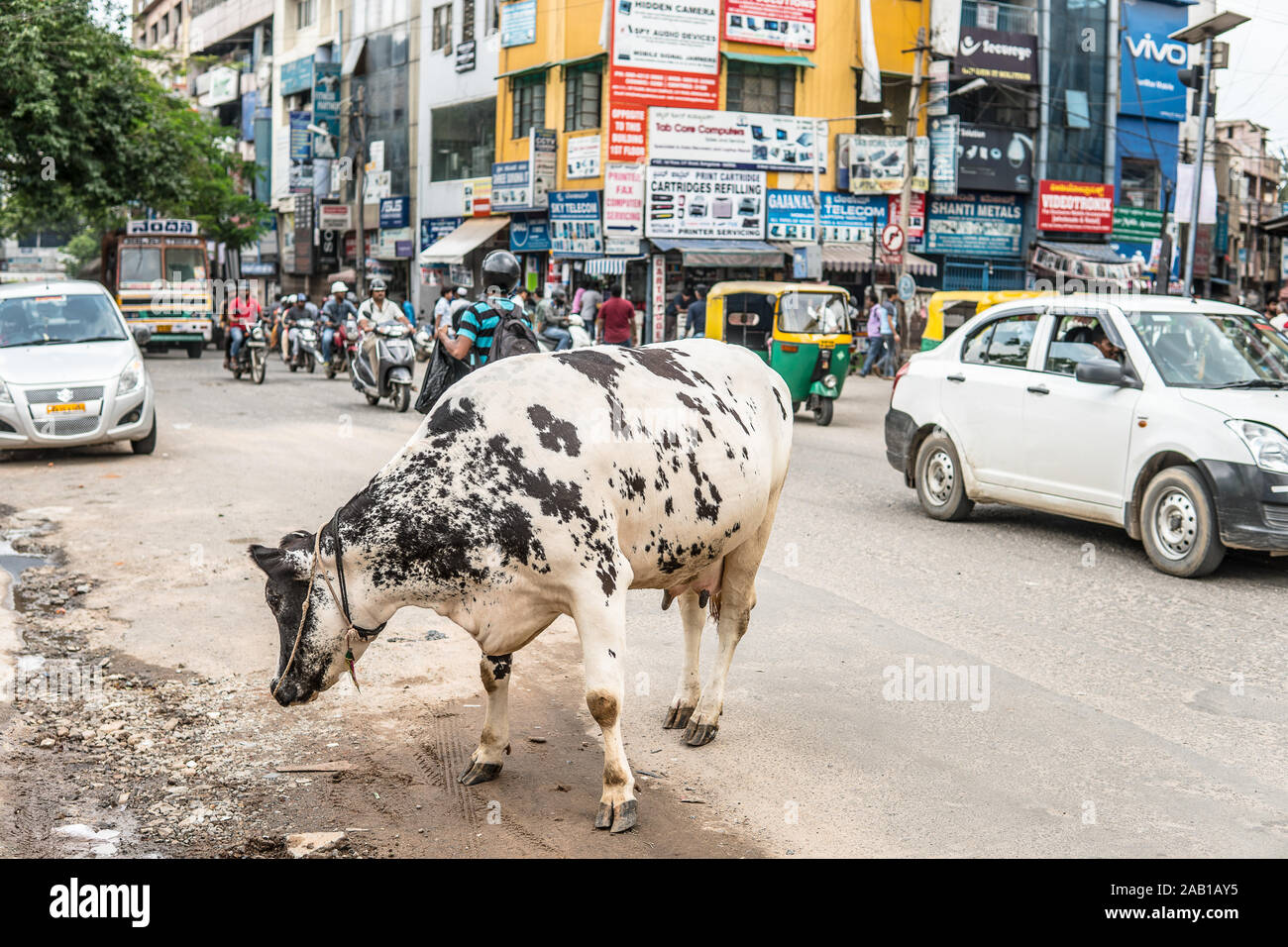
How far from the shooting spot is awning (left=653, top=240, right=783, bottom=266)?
3125 centimetres

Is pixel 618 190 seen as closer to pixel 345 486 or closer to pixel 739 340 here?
pixel 739 340

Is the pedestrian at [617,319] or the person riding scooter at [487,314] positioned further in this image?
the pedestrian at [617,319]

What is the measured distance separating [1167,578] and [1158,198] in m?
34.6

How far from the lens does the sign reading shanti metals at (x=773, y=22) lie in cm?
3231

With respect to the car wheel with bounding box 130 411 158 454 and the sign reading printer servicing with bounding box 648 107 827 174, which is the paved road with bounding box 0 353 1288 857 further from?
the sign reading printer servicing with bounding box 648 107 827 174

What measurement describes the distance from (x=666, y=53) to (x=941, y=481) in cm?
2387

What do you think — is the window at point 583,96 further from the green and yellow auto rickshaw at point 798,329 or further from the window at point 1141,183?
the window at point 1141,183

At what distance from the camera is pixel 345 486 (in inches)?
438

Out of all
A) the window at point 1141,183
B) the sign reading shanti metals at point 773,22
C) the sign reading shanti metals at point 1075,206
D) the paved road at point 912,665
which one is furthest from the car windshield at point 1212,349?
the window at point 1141,183

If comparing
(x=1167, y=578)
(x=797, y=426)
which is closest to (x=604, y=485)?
(x=1167, y=578)

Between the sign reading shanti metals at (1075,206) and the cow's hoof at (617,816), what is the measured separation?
3488 cm

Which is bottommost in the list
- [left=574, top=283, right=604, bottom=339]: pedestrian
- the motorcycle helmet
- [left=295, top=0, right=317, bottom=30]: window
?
the motorcycle helmet

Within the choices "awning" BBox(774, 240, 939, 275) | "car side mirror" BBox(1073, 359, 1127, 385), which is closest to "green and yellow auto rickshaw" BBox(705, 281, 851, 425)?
"car side mirror" BBox(1073, 359, 1127, 385)

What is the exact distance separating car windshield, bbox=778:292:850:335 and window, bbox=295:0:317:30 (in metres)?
39.6
